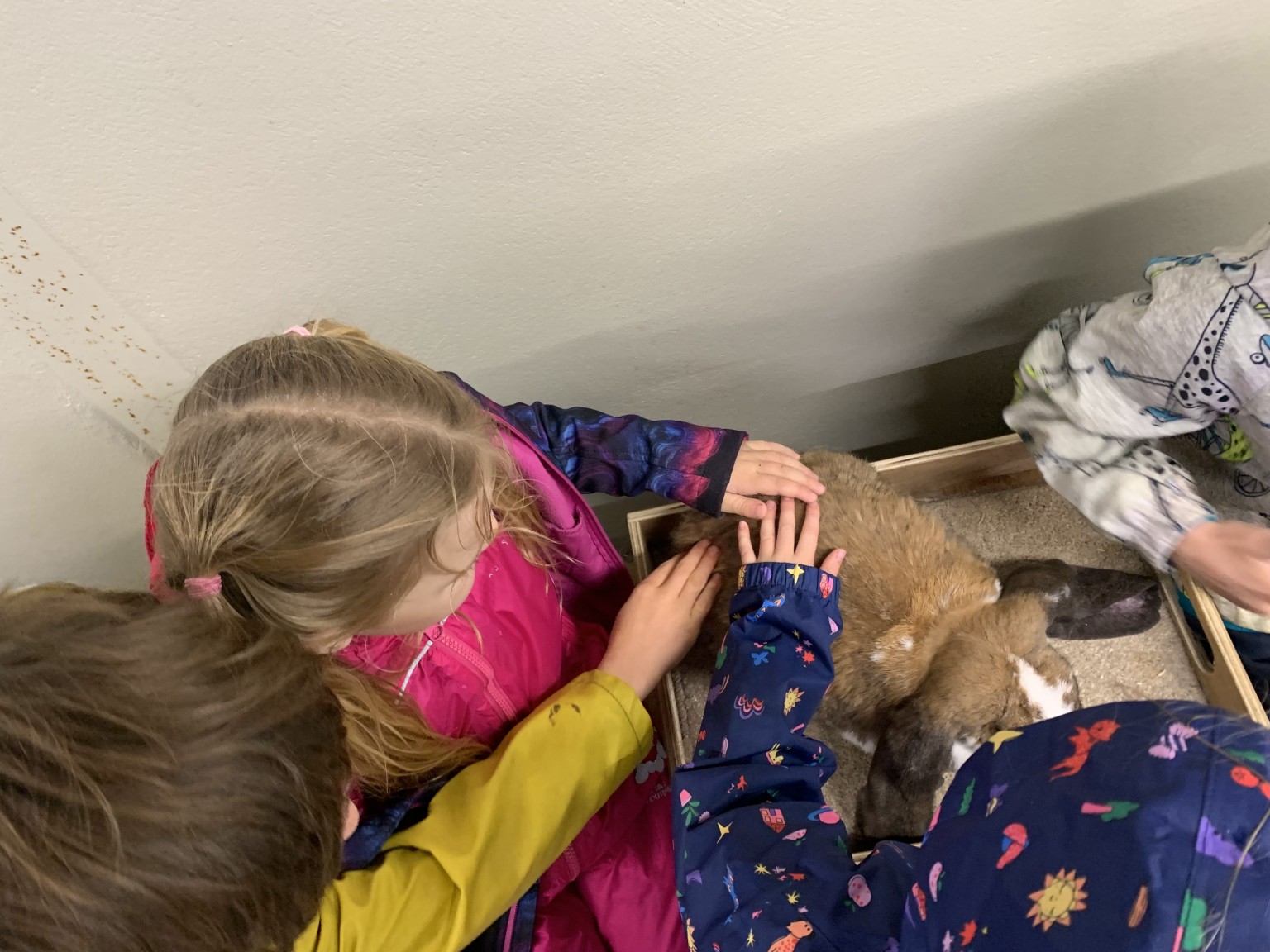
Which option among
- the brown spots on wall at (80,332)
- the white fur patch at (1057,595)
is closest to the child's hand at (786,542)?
the white fur patch at (1057,595)

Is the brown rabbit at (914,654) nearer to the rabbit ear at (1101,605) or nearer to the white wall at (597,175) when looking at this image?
the rabbit ear at (1101,605)

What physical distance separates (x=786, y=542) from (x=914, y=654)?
187 mm

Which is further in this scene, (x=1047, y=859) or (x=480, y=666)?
(x=480, y=666)

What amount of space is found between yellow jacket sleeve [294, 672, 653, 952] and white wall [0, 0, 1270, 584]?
44cm

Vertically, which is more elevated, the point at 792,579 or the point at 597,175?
the point at 597,175

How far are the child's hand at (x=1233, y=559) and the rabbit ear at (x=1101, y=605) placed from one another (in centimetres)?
15

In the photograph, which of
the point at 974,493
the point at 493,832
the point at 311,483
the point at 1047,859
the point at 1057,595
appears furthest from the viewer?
the point at 974,493

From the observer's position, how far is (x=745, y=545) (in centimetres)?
76

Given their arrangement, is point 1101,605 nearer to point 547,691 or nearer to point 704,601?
point 704,601

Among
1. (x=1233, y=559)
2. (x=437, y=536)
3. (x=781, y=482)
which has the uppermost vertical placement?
(x=437, y=536)

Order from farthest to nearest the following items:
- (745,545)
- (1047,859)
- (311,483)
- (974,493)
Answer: (974,493) → (745,545) → (311,483) → (1047,859)

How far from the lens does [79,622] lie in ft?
1.48

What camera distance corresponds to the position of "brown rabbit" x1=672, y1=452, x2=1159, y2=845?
30.1 inches

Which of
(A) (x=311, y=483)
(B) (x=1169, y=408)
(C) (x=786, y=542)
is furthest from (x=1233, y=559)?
(A) (x=311, y=483)
